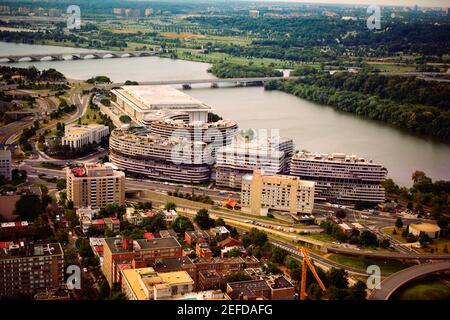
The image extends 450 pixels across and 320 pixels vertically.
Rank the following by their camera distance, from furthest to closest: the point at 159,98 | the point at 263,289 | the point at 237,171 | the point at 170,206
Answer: the point at 159,98 → the point at 237,171 → the point at 170,206 → the point at 263,289

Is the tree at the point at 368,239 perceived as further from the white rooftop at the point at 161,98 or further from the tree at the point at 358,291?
the white rooftop at the point at 161,98

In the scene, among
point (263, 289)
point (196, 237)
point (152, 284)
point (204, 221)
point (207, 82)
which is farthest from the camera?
point (207, 82)

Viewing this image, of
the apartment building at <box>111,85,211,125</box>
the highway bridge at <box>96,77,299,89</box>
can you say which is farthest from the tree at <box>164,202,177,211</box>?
the highway bridge at <box>96,77,299,89</box>

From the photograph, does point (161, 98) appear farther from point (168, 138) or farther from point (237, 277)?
point (237, 277)

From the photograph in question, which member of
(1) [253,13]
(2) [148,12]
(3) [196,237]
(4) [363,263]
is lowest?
(4) [363,263]

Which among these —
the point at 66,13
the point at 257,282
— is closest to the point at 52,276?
the point at 257,282

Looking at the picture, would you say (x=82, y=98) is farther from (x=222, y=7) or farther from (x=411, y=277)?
(x=222, y=7)

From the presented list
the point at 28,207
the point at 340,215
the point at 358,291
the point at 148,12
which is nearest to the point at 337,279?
the point at 358,291

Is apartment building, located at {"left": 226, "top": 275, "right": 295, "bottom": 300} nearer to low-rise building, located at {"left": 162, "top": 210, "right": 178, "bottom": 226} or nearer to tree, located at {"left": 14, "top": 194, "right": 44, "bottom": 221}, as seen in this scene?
low-rise building, located at {"left": 162, "top": 210, "right": 178, "bottom": 226}
